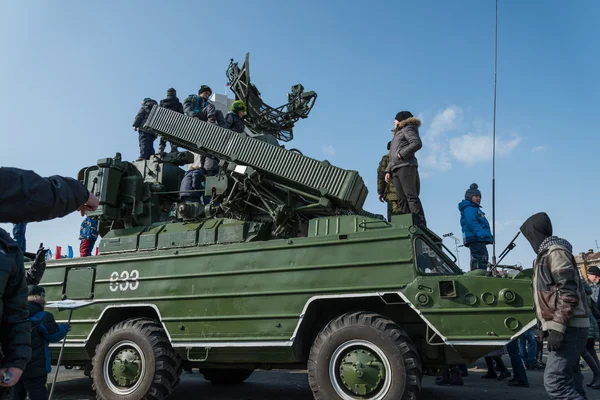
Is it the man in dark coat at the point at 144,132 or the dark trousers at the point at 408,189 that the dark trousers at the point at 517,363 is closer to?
the dark trousers at the point at 408,189

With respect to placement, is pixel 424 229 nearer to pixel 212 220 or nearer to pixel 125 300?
pixel 212 220

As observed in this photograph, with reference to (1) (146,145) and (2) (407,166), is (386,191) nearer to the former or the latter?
(2) (407,166)

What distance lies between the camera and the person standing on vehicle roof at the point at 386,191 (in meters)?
6.71

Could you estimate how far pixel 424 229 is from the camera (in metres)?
5.46

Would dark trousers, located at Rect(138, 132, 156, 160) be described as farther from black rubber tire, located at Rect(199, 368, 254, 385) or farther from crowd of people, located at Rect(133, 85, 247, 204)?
black rubber tire, located at Rect(199, 368, 254, 385)

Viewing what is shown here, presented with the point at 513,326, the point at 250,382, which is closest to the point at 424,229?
the point at 513,326

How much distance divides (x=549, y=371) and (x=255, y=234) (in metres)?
3.52

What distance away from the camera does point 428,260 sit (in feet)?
16.3

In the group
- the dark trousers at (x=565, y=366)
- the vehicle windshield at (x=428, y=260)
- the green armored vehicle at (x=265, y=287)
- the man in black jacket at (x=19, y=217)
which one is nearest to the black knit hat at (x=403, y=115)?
the green armored vehicle at (x=265, y=287)

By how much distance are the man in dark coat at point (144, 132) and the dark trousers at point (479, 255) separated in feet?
18.2

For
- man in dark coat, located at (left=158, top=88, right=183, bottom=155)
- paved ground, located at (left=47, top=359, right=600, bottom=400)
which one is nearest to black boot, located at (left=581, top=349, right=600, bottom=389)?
paved ground, located at (left=47, top=359, right=600, bottom=400)

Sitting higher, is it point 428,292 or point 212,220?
point 212,220

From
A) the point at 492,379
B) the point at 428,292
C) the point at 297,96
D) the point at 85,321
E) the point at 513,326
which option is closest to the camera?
the point at 513,326

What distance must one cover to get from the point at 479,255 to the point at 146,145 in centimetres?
588
